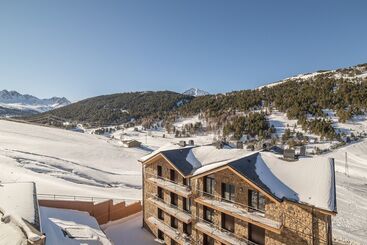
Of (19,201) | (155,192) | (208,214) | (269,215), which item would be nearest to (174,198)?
(155,192)

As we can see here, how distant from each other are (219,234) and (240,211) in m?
2.62

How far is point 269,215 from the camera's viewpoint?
1490 cm

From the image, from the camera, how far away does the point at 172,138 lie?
92688 millimetres

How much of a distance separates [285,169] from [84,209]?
19695 mm

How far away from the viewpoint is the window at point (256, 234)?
1568 cm

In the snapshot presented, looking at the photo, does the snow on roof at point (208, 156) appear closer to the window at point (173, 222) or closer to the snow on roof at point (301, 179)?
the snow on roof at point (301, 179)

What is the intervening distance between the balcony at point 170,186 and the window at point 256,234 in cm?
526

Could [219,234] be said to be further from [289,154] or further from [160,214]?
[160,214]

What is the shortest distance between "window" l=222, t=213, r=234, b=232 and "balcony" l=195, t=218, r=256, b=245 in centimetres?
23

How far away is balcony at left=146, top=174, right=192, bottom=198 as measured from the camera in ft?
66.3

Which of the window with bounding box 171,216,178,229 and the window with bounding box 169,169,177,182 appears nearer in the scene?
the window with bounding box 169,169,177,182

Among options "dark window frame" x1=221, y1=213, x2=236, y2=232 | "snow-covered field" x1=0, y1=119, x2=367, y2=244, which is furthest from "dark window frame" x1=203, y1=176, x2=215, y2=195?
"snow-covered field" x1=0, y1=119, x2=367, y2=244

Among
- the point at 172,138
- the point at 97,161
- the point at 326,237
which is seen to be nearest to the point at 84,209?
the point at 326,237

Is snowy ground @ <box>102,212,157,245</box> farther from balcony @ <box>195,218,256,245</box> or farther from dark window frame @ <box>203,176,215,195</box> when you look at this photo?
dark window frame @ <box>203,176,215,195</box>
